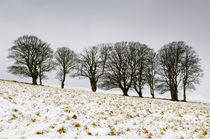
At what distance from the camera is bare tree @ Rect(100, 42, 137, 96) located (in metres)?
24.4

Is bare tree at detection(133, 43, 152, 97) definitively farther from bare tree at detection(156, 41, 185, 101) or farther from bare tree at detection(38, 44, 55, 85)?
bare tree at detection(38, 44, 55, 85)

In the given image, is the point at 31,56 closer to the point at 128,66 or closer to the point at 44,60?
the point at 44,60

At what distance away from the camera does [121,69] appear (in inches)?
981

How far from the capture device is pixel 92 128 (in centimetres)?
495

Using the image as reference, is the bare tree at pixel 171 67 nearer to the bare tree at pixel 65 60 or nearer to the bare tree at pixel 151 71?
the bare tree at pixel 151 71

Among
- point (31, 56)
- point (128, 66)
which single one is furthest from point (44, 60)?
point (128, 66)

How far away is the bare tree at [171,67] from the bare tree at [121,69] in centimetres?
608

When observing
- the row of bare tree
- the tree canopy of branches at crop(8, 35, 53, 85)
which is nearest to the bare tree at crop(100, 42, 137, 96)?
the row of bare tree

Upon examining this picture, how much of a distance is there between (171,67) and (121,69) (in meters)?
9.56

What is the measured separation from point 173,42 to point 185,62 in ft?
14.5

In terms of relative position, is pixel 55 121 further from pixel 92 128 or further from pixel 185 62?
pixel 185 62

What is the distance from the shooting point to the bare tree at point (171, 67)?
2394 centimetres

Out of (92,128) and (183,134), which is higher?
(92,128)

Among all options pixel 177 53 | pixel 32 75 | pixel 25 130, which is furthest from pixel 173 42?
pixel 32 75
